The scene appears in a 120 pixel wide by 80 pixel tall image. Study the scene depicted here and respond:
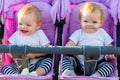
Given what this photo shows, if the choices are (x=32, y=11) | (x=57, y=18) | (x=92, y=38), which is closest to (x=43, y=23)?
(x=57, y=18)

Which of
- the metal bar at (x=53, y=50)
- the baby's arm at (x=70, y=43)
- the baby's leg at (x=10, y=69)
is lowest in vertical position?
the baby's leg at (x=10, y=69)

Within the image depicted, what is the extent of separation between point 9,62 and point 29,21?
43cm

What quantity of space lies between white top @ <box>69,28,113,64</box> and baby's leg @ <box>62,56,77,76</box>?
22 centimetres

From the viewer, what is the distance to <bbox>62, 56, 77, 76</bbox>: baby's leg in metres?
3.43

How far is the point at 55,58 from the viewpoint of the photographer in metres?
3.68

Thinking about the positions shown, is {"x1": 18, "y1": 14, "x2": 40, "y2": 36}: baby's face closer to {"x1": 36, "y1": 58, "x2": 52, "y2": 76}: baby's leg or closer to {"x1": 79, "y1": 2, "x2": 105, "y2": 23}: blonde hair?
{"x1": 36, "y1": 58, "x2": 52, "y2": 76}: baby's leg

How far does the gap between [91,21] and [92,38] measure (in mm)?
180

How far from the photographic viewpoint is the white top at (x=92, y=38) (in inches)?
149

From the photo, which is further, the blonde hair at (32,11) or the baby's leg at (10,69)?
the blonde hair at (32,11)

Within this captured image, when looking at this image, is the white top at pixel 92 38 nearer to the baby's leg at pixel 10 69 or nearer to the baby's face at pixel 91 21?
the baby's face at pixel 91 21

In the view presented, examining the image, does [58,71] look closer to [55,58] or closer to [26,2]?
[55,58]

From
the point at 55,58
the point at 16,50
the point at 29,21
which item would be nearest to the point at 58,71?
the point at 55,58

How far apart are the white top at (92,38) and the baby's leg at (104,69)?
24 centimetres

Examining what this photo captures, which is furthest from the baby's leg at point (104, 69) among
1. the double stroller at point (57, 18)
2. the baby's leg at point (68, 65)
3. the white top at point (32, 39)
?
the white top at point (32, 39)
